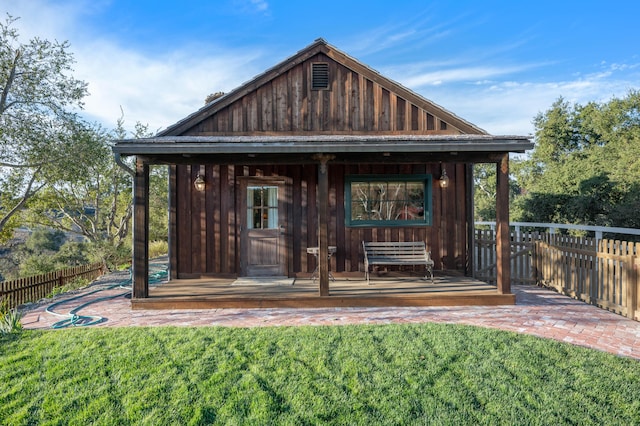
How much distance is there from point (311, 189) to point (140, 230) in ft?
10.9

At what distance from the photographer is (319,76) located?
22.8ft

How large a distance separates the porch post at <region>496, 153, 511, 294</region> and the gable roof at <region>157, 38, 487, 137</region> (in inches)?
61.7

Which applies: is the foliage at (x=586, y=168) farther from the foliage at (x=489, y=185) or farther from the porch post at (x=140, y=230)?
the porch post at (x=140, y=230)

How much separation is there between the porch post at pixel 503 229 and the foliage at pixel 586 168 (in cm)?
731

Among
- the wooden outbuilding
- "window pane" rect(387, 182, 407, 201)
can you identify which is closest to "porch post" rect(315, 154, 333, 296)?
the wooden outbuilding

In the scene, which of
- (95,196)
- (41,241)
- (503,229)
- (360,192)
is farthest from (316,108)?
(41,241)

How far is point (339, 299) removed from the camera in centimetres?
536

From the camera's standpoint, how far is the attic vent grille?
694cm

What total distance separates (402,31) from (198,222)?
9.26 m

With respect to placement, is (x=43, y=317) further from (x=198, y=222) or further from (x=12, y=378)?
(x=198, y=222)

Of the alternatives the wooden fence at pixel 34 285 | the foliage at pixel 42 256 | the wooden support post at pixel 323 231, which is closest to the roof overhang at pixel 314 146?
the wooden support post at pixel 323 231

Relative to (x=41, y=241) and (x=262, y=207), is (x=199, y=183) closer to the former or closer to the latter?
(x=262, y=207)

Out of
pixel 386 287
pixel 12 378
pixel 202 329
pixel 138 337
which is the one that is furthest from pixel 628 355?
pixel 12 378

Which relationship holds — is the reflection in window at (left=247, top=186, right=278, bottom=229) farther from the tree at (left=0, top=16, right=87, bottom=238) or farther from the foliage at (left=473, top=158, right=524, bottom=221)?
the foliage at (left=473, top=158, right=524, bottom=221)
